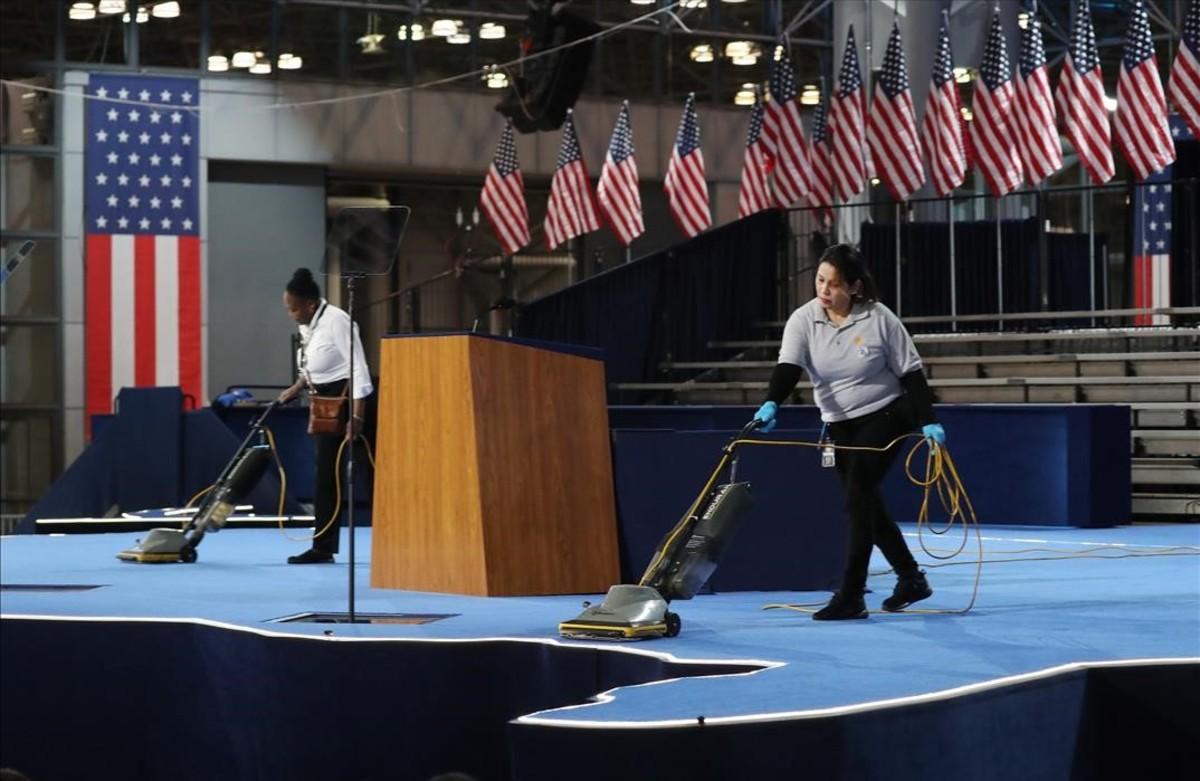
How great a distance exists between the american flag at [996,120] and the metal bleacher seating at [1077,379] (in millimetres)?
2027

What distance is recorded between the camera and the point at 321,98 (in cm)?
3219

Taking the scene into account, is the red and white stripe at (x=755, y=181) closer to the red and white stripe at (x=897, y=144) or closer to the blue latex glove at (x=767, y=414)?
the red and white stripe at (x=897, y=144)

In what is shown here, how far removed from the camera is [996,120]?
2345cm

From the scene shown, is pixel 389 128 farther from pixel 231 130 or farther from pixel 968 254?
pixel 968 254

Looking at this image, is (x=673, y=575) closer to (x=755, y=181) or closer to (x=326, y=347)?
(x=326, y=347)

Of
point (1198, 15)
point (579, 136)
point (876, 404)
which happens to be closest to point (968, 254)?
point (1198, 15)

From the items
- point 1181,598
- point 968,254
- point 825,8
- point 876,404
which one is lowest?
point 1181,598

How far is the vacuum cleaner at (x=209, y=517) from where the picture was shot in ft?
44.7

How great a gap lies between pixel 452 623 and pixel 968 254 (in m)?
15.4

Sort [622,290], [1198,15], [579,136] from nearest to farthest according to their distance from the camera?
1. [1198,15]
2. [622,290]
3. [579,136]

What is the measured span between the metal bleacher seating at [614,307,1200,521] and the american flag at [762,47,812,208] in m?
3.40

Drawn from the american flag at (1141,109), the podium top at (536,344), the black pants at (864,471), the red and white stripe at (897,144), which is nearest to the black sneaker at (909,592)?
the black pants at (864,471)

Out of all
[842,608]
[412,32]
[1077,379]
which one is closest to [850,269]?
[842,608]

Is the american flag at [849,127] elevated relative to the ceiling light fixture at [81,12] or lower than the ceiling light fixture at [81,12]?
lower
